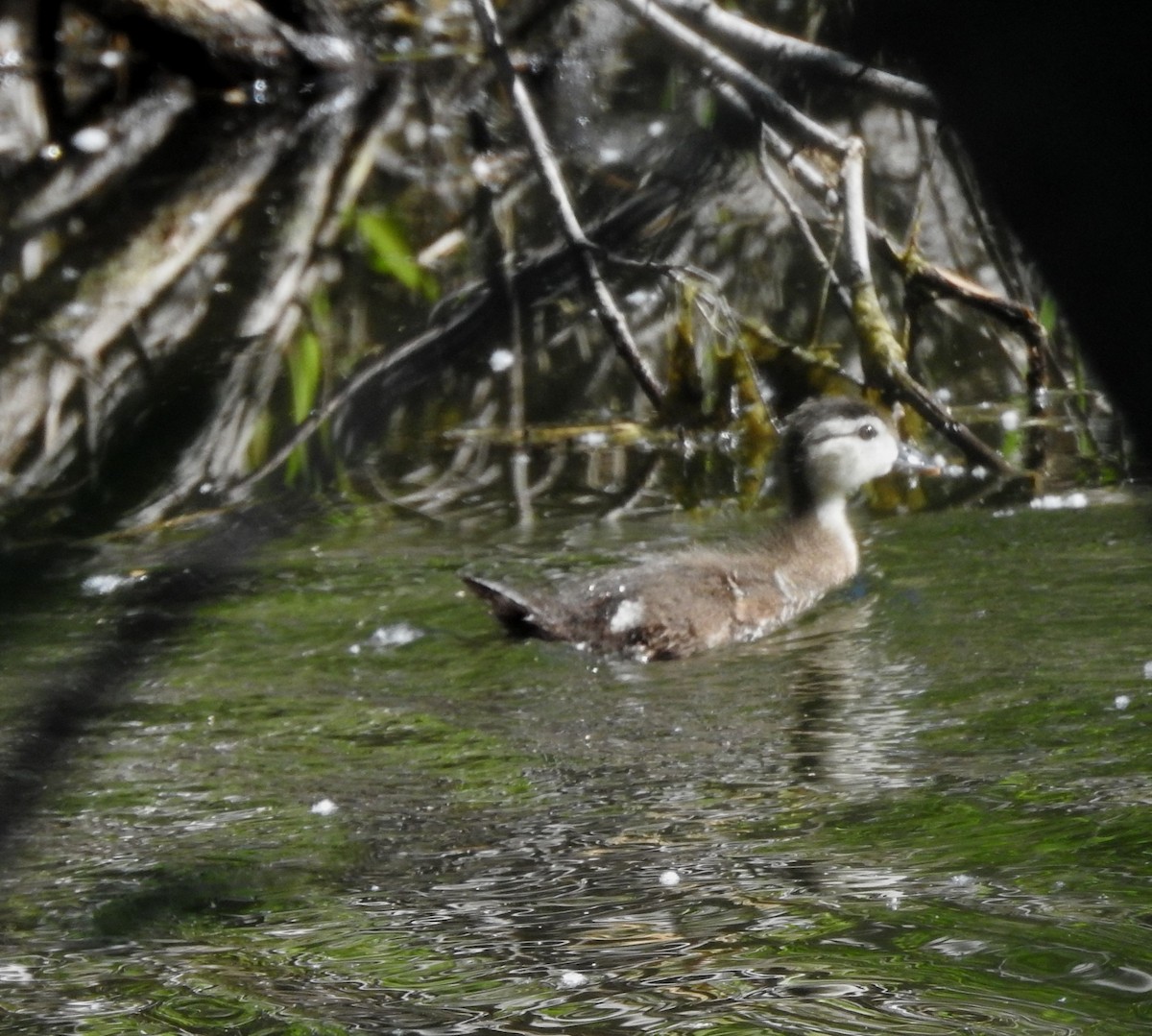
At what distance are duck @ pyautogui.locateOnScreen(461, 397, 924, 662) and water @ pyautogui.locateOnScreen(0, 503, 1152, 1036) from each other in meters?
0.09

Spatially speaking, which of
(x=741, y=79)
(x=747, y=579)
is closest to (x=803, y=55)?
(x=741, y=79)

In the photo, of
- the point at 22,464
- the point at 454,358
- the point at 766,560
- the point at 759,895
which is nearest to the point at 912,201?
the point at 454,358

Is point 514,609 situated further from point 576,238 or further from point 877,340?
point 576,238

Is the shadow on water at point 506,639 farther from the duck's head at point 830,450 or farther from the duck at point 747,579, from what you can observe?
the duck's head at point 830,450

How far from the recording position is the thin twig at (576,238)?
704 centimetres

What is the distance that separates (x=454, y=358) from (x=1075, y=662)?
4.04m

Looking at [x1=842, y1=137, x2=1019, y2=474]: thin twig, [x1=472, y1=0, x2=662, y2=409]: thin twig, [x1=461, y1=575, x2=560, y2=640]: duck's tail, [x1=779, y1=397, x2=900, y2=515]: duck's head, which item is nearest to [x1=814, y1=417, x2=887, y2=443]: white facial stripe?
[x1=779, y1=397, x2=900, y2=515]: duck's head

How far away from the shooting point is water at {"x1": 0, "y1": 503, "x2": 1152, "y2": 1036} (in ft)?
9.45

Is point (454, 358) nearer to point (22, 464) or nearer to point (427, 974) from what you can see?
point (22, 464)

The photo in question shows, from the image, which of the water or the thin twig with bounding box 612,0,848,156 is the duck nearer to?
the water

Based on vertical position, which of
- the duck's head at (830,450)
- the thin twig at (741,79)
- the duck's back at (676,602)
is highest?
the thin twig at (741,79)

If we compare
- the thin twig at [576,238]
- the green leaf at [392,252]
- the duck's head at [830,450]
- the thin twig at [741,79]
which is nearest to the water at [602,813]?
the duck's head at [830,450]

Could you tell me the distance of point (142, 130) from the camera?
37.9 feet

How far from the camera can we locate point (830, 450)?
629 cm
